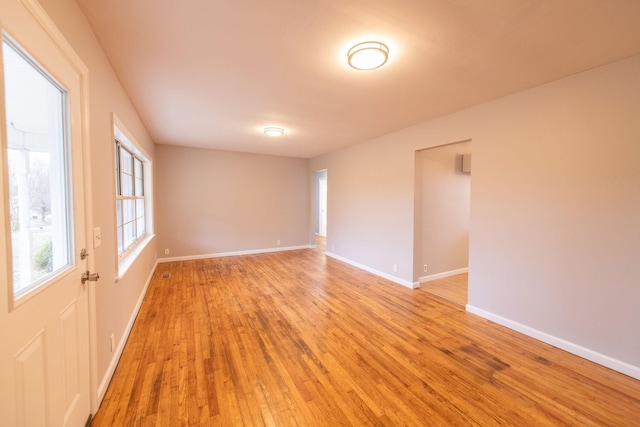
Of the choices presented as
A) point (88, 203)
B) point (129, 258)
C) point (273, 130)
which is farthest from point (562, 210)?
point (129, 258)

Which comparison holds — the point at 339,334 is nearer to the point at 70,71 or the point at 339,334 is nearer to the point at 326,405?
the point at 326,405

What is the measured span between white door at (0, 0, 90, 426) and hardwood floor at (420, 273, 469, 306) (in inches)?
152

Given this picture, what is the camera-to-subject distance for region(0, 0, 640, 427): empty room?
4.03ft

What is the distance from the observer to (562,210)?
2.41 metres

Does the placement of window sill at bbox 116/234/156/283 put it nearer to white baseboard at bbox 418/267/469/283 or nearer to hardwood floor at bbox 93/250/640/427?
hardwood floor at bbox 93/250/640/427

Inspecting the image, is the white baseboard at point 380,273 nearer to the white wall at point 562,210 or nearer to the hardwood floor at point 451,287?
the hardwood floor at point 451,287

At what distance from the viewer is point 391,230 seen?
4320 mm

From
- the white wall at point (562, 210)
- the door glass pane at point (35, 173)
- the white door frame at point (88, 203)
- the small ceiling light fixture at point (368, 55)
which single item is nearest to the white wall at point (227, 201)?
the white wall at point (562, 210)

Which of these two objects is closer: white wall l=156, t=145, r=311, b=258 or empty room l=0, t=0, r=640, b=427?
empty room l=0, t=0, r=640, b=427

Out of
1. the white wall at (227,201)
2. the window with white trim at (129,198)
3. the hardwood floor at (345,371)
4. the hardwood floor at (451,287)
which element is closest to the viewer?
the hardwood floor at (345,371)

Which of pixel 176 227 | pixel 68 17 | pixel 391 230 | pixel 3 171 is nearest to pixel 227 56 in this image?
pixel 68 17

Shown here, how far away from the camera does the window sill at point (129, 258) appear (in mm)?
2369

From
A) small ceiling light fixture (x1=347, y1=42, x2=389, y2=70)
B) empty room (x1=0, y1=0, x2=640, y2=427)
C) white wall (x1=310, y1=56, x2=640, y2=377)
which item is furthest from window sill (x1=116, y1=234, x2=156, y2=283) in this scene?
white wall (x1=310, y1=56, x2=640, y2=377)

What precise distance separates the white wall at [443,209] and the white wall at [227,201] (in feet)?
12.0
